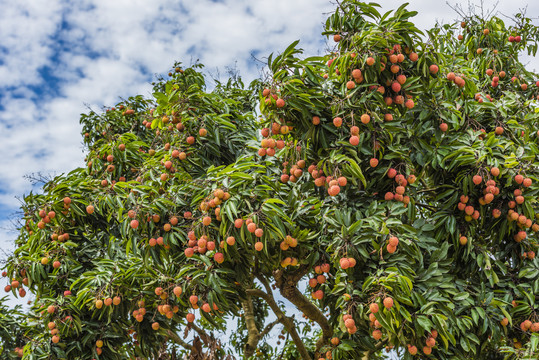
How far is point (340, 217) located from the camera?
138 inches

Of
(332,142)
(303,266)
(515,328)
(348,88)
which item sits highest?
(348,88)

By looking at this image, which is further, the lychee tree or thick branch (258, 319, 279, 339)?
thick branch (258, 319, 279, 339)

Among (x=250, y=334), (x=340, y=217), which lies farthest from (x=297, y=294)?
(x=250, y=334)

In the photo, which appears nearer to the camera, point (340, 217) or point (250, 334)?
point (340, 217)

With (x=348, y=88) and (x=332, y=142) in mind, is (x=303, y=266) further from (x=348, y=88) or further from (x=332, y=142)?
(x=348, y=88)

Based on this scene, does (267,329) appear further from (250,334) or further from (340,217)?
(340,217)

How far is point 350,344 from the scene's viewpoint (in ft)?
11.6

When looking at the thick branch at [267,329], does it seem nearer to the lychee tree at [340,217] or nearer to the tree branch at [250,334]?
the tree branch at [250,334]

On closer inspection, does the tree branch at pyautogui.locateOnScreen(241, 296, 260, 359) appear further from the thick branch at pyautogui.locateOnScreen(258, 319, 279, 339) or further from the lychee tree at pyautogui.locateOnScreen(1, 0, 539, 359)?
the lychee tree at pyautogui.locateOnScreen(1, 0, 539, 359)

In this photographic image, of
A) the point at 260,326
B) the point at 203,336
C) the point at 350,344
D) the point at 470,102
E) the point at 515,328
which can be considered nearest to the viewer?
the point at 350,344

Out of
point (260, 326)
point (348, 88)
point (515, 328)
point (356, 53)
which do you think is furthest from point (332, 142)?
point (260, 326)

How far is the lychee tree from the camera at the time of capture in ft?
11.1

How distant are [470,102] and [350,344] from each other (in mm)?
2241

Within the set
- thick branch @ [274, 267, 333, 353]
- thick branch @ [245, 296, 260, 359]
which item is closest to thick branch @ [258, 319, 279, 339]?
thick branch @ [245, 296, 260, 359]
